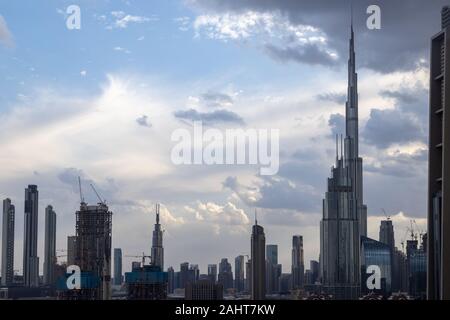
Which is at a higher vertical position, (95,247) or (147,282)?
(95,247)

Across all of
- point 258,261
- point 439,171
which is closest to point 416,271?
point 258,261

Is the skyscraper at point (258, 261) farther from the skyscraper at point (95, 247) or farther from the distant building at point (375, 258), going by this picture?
the distant building at point (375, 258)

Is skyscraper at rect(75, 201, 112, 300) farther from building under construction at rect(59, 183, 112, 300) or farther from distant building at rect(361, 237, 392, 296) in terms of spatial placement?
distant building at rect(361, 237, 392, 296)

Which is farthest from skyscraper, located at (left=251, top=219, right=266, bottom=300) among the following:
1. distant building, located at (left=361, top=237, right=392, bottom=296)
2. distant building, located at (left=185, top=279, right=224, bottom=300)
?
distant building, located at (left=361, top=237, right=392, bottom=296)

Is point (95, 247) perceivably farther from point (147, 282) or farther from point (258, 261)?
point (258, 261)

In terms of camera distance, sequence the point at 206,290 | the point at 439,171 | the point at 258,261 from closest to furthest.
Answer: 1. the point at 439,171
2. the point at 206,290
3. the point at 258,261

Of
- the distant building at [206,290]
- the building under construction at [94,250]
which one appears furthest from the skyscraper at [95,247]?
the distant building at [206,290]
